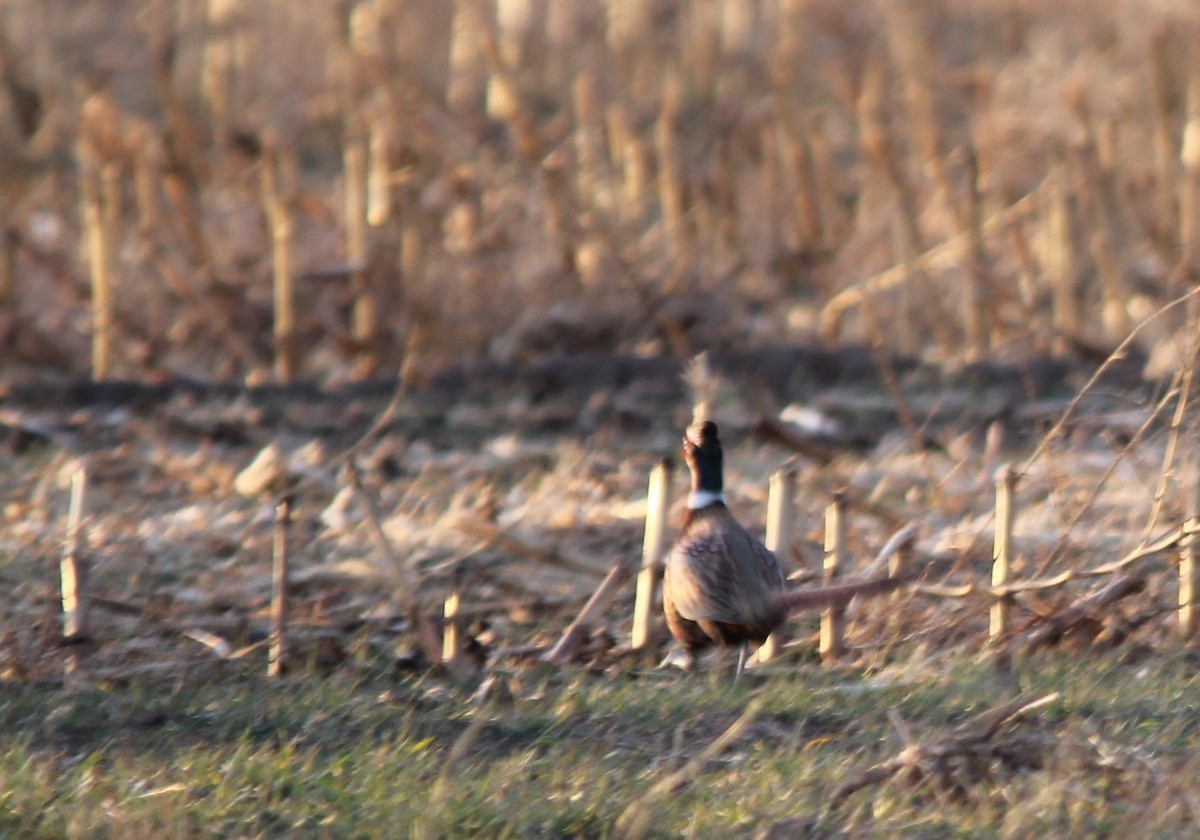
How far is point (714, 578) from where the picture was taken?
4965 mm

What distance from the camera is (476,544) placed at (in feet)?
20.6

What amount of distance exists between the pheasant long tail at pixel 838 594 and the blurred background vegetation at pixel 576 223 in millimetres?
4206

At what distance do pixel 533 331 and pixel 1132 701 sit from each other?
524cm

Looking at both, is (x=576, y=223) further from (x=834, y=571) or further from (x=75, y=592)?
(x=75, y=592)

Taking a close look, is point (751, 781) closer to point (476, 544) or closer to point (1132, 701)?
point (1132, 701)

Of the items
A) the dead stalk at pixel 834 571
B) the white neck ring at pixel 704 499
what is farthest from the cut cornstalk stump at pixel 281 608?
the dead stalk at pixel 834 571

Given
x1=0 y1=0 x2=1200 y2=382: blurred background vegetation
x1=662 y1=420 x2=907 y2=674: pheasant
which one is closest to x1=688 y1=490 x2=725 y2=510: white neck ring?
x1=662 y1=420 x2=907 y2=674: pheasant

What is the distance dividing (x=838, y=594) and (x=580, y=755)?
33.0 inches

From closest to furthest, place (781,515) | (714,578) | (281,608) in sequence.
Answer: (714,578) → (281,608) → (781,515)

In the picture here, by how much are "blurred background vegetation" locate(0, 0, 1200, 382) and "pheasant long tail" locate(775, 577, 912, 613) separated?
13.8ft

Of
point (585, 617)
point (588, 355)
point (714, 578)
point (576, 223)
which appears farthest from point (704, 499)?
point (576, 223)

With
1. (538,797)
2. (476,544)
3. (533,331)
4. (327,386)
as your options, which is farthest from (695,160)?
Result: (538,797)

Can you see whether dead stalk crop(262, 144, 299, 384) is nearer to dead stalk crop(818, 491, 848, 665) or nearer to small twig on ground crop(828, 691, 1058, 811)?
dead stalk crop(818, 491, 848, 665)

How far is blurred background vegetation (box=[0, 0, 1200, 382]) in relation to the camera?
938 cm
